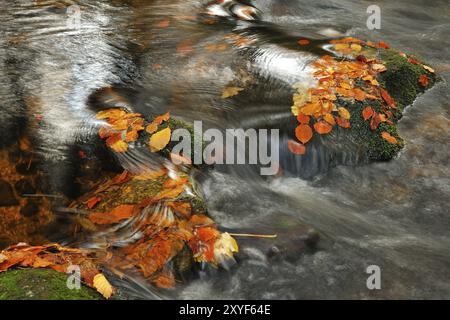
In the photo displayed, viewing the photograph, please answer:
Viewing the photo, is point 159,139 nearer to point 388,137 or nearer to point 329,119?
point 329,119

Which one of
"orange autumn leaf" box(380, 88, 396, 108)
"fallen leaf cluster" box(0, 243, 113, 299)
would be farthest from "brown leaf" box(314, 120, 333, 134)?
"fallen leaf cluster" box(0, 243, 113, 299)

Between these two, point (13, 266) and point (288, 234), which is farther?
point (288, 234)

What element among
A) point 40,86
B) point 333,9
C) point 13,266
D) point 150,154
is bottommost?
point 13,266

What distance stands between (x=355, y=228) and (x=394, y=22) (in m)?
6.27

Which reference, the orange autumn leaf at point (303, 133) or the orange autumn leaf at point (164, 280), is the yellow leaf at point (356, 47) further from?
the orange autumn leaf at point (164, 280)

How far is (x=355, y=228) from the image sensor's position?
4.38 m

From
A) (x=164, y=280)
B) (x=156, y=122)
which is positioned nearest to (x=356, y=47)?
(x=156, y=122)

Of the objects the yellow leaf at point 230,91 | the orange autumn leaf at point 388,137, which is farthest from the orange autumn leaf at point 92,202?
the orange autumn leaf at point 388,137

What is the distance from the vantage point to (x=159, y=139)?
15.7 ft

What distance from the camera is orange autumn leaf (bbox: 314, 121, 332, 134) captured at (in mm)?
5418

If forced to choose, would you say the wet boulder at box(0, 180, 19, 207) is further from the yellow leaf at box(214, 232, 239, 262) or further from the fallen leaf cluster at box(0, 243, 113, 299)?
the yellow leaf at box(214, 232, 239, 262)

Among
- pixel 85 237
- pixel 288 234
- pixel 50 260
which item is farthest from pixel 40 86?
pixel 288 234
